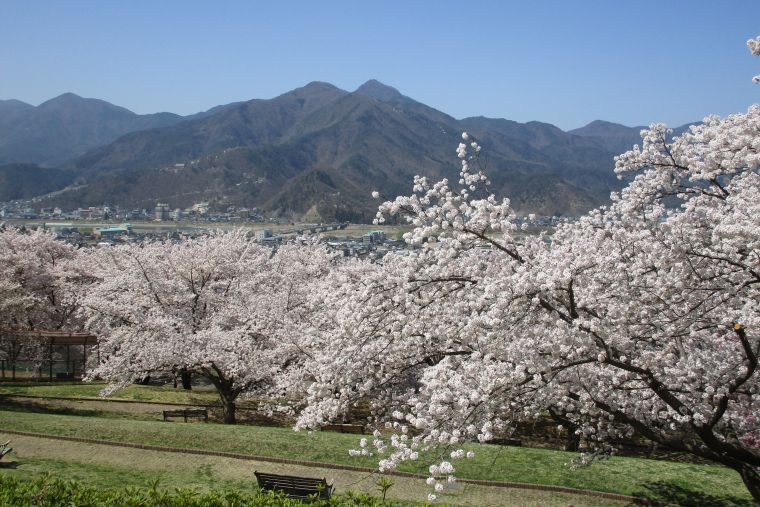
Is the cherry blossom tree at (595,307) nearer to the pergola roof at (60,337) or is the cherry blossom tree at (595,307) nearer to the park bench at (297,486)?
the park bench at (297,486)

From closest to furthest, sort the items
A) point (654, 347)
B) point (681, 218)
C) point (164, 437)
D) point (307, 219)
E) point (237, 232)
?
point (681, 218) < point (654, 347) < point (164, 437) < point (237, 232) < point (307, 219)

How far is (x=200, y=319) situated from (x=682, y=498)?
16.7m

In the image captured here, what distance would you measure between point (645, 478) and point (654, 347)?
4018 millimetres

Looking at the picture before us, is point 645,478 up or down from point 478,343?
down

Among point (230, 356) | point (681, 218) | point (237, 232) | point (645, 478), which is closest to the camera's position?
point (681, 218)

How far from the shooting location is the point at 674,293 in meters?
7.23

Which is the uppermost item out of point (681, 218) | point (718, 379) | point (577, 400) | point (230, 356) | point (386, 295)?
point (681, 218)

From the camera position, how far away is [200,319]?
22109mm

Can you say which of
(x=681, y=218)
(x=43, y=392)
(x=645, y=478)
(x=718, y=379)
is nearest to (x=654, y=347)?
(x=718, y=379)

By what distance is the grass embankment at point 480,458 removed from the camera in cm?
1095

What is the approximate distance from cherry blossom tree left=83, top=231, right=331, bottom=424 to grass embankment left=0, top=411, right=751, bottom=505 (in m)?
2.94

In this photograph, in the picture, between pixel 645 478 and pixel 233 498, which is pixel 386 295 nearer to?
pixel 233 498

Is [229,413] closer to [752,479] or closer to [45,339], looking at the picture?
[45,339]

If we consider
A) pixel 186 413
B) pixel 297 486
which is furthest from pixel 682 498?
pixel 186 413
